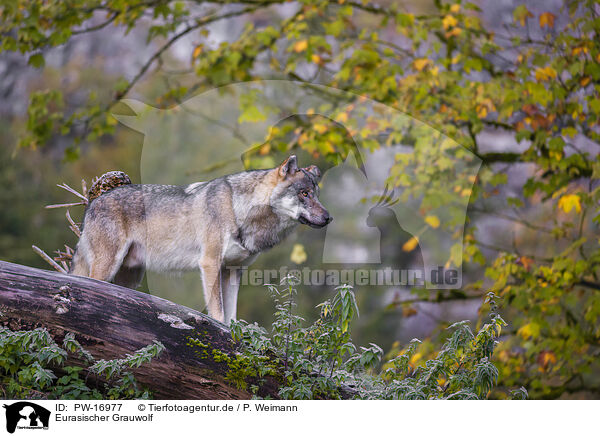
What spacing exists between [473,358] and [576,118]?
292 centimetres

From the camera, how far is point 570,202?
16.3ft

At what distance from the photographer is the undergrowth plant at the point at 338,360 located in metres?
2.88

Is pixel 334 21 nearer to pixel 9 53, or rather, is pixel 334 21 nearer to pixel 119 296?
pixel 9 53

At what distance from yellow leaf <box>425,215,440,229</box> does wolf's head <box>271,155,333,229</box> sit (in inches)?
58.7

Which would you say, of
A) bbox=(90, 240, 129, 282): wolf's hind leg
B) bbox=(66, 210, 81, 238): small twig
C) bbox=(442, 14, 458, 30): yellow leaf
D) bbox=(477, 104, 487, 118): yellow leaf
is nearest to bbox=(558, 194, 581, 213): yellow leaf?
bbox=(477, 104, 487, 118): yellow leaf

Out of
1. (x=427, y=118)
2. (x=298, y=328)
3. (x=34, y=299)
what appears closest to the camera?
(x=34, y=299)

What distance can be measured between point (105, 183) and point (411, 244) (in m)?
1.99

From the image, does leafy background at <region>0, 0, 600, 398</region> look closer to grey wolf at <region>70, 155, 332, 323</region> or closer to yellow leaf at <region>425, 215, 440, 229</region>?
yellow leaf at <region>425, 215, 440, 229</region>

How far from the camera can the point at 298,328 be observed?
303cm

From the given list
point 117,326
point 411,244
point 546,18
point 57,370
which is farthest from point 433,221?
point 57,370

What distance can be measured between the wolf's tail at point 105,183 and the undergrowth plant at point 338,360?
1040mm

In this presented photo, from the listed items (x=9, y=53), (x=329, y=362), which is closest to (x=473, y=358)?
(x=329, y=362)
